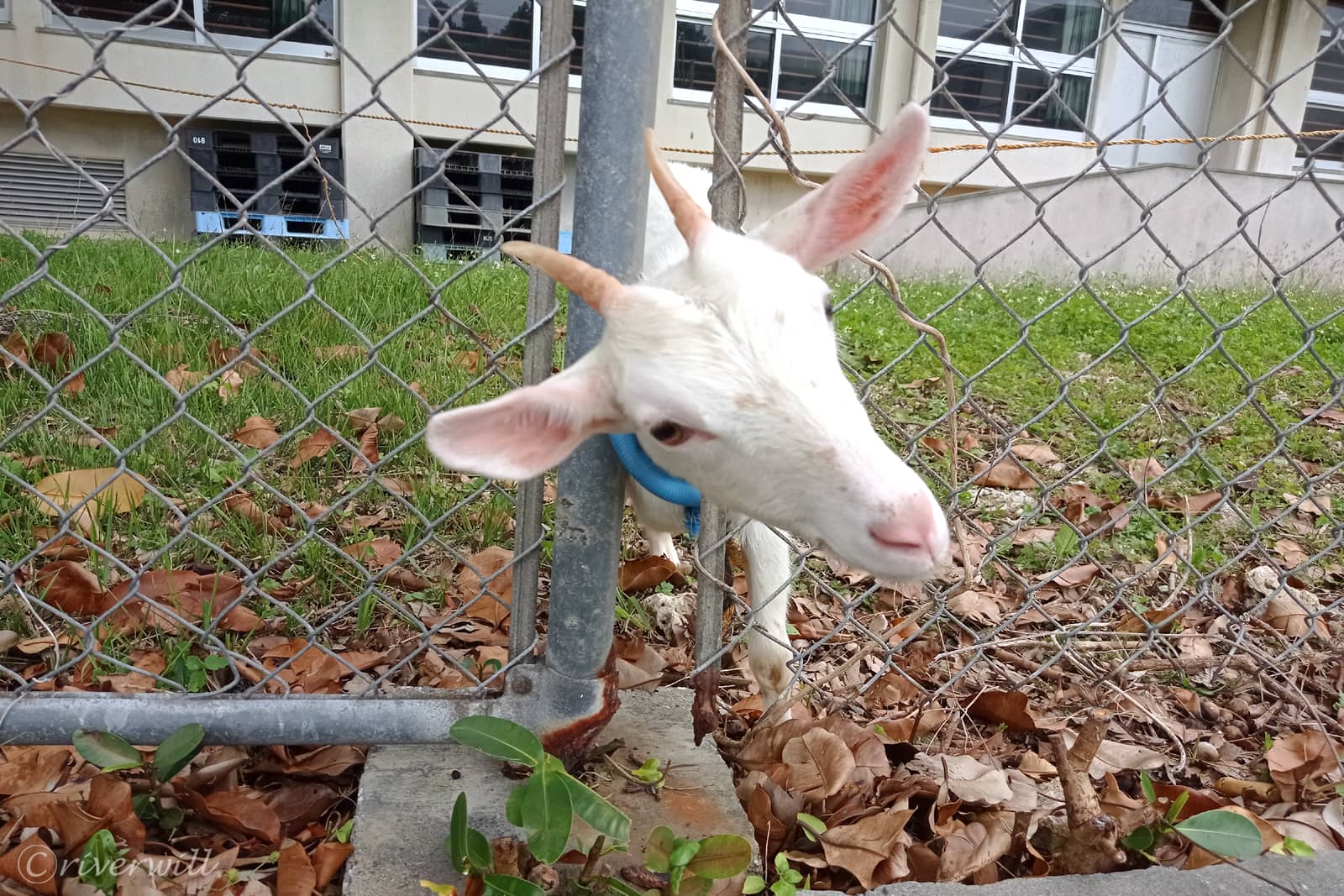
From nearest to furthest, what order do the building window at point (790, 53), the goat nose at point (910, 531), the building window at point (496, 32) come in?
the goat nose at point (910, 531)
the building window at point (496, 32)
the building window at point (790, 53)

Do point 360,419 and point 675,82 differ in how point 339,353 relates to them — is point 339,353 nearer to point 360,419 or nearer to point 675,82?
point 360,419

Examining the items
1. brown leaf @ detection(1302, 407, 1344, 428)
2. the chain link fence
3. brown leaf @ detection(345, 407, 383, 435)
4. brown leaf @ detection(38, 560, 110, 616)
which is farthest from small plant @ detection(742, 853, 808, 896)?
brown leaf @ detection(1302, 407, 1344, 428)

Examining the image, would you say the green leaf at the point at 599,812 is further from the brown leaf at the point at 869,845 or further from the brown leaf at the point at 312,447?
the brown leaf at the point at 312,447

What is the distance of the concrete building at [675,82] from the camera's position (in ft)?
32.8

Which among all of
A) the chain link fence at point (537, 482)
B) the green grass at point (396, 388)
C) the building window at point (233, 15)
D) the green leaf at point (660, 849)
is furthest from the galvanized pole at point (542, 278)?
the building window at point (233, 15)

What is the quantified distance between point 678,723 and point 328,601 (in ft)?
3.20

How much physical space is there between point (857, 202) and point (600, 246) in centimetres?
39

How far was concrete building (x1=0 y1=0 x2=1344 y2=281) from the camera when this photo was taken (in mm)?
10008

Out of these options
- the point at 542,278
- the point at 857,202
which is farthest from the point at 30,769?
the point at 857,202

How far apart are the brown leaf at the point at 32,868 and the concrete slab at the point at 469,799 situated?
1.43 feet

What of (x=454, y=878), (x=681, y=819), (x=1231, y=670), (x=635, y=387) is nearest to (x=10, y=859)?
(x=454, y=878)

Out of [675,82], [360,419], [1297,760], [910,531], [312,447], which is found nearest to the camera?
[910,531]

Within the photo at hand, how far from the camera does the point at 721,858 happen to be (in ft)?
4.23

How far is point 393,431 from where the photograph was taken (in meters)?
2.94
